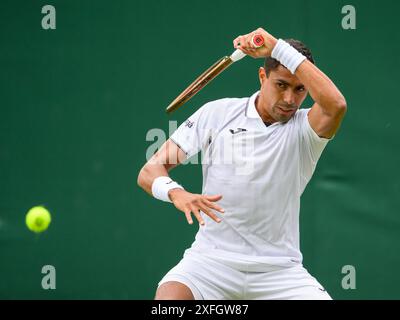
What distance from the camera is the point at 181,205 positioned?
3.77 metres

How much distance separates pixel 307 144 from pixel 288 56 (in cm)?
47

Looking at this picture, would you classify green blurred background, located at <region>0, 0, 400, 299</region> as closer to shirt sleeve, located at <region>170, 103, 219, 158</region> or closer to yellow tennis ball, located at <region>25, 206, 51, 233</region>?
yellow tennis ball, located at <region>25, 206, 51, 233</region>

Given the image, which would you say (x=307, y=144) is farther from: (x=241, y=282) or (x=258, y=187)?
(x=241, y=282)

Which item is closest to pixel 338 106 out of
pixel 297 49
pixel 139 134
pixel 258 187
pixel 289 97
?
pixel 289 97

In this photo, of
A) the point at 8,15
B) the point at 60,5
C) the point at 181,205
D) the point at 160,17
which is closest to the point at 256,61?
the point at 160,17

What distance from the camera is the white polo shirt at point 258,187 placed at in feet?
13.4

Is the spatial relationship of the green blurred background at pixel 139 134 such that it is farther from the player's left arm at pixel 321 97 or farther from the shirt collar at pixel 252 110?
the player's left arm at pixel 321 97

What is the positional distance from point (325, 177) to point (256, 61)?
96cm

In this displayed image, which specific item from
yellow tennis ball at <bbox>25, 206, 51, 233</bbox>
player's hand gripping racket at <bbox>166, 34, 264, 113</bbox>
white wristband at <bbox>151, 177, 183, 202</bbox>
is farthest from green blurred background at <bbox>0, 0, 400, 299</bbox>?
white wristband at <bbox>151, 177, 183, 202</bbox>

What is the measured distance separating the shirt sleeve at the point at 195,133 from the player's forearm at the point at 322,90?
60cm

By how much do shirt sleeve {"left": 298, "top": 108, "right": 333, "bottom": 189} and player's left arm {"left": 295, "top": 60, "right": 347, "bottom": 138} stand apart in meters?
0.08

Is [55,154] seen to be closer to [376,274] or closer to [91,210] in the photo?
[91,210]

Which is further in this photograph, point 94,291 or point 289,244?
point 94,291

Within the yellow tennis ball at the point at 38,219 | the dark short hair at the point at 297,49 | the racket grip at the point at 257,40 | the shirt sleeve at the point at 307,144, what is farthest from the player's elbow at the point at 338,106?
the yellow tennis ball at the point at 38,219
